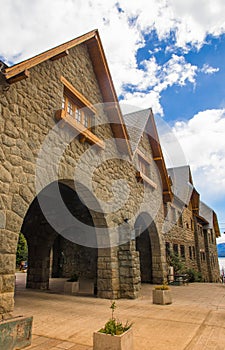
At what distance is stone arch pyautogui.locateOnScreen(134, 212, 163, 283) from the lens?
11664 mm

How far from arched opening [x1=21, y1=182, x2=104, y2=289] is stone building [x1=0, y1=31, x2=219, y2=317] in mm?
40

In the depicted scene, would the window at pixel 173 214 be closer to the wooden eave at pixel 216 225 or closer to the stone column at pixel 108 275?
the stone column at pixel 108 275

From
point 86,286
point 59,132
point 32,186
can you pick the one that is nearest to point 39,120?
point 59,132

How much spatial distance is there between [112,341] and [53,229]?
7351 mm

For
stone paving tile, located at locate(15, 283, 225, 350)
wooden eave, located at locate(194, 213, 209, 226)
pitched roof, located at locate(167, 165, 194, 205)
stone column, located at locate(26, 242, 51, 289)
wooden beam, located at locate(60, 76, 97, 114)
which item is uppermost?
pitched roof, located at locate(167, 165, 194, 205)

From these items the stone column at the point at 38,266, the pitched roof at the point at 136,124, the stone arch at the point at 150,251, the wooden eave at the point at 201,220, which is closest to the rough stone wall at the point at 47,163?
the pitched roof at the point at 136,124

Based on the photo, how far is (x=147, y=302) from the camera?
281 inches

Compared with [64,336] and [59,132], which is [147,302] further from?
[59,132]

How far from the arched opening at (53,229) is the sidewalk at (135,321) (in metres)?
2.22

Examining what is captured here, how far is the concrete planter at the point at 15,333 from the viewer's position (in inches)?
122

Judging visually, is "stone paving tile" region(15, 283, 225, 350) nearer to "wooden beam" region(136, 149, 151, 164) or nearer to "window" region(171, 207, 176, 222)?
"wooden beam" region(136, 149, 151, 164)

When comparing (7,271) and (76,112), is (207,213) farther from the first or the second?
(7,271)

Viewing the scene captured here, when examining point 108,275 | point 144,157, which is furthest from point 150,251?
point 108,275

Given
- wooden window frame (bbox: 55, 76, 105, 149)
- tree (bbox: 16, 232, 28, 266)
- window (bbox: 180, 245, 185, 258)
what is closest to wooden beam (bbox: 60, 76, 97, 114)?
wooden window frame (bbox: 55, 76, 105, 149)
